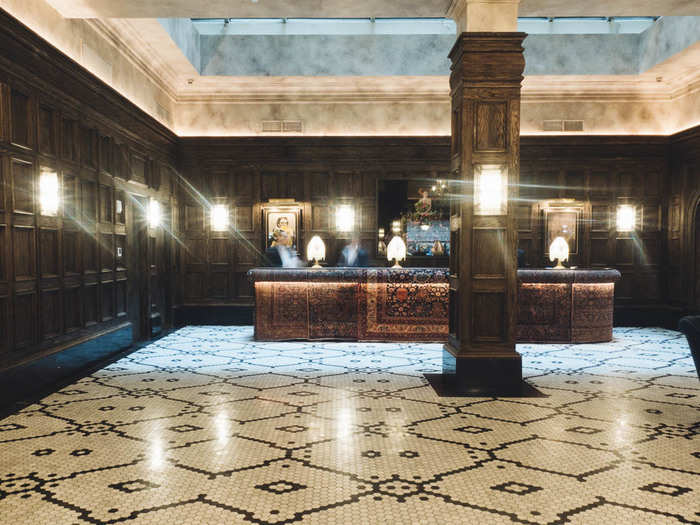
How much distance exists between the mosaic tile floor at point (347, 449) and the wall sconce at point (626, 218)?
4.91m

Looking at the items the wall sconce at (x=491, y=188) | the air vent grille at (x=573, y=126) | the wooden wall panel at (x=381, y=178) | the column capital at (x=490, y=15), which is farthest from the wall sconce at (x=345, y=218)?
the column capital at (x=490, y=15)

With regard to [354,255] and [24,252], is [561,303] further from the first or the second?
[24,252]

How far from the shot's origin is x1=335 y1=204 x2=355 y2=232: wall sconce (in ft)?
33.8

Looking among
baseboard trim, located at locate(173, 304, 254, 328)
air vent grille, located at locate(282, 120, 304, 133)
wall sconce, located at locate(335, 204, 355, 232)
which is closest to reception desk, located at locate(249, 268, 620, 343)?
baseboard trim, located at locate(173, 304, 254, 328)

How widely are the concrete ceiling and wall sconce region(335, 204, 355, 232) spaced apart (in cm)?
449

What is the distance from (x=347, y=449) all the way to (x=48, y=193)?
13.0 feet

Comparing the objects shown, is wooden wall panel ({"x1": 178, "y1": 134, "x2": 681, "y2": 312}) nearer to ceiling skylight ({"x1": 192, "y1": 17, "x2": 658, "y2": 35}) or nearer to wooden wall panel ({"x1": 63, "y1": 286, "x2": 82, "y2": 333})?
ceiling skylight ({"x1": 192, "y1": 17, "x2": 658, "y2": 35})

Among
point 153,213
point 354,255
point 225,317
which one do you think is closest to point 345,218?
point 354,255

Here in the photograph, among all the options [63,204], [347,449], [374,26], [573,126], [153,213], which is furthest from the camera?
[573,126]

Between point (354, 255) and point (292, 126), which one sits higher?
point (292, 126)

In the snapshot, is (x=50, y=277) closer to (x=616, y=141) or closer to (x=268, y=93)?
(x=268, y=93)

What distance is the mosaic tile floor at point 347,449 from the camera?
288cm

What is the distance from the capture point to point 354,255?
32.8ft

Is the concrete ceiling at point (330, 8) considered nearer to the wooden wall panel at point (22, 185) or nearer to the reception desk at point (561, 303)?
the wooden wall panel at point (22, 185)
